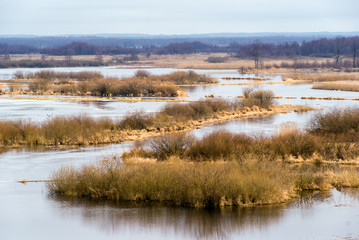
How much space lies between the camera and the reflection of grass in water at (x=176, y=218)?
17078 mm

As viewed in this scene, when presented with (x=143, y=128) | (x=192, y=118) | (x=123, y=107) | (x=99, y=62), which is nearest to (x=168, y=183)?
(x=143, y=128)

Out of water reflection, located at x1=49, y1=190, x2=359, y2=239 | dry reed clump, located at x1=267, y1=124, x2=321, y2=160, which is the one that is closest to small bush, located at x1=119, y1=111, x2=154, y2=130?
dry reed clump, located at x1=267, y1=124, x2=321, y2=160

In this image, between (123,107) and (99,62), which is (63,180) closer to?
(123,107)

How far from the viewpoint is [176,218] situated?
18.1 m

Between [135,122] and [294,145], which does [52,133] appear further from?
[294,145]

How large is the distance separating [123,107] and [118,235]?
36255mm

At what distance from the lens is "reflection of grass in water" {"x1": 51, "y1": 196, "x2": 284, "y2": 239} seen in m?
17.1

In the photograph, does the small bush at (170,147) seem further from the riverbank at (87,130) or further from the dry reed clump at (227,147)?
the riverbank at (87,130)

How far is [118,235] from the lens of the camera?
16672 mm

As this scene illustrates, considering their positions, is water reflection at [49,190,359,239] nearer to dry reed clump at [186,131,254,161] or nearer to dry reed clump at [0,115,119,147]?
dry reed clump at [186,131,254,161]

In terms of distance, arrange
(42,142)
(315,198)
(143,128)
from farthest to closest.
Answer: (143,128), (42,142), (315,198)

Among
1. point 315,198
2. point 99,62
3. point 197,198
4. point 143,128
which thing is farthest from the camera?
point 99,62

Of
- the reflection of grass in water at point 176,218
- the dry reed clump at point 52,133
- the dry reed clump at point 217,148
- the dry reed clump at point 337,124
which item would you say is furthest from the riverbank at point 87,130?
the reflection of grass in water at point 176,218

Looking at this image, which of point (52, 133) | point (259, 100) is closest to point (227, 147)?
point (52, 133)
